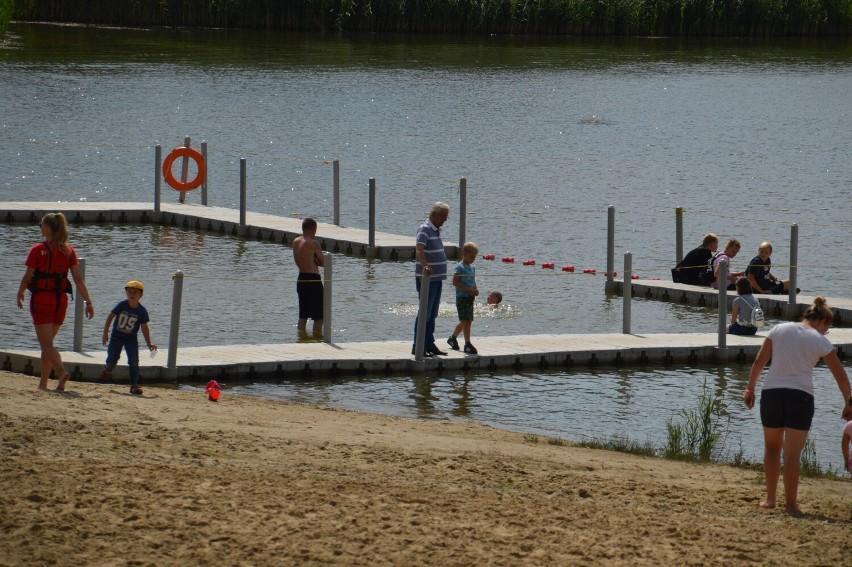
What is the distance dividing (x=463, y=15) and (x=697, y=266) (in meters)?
44.5

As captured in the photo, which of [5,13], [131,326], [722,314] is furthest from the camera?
[5,13]

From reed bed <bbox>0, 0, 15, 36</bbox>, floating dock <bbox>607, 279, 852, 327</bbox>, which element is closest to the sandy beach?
floating dock <bbox>607, 279, 852, 327</bbox>

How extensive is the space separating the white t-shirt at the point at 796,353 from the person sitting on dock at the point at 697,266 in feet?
37.3

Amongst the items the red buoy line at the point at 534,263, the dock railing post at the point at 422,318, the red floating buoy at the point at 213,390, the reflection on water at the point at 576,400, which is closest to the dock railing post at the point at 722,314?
the reflection on water at the point at 576,400

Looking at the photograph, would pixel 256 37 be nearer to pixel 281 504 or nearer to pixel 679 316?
pixel 679 316

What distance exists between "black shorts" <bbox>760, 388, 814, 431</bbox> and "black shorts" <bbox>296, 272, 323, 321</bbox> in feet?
27.4

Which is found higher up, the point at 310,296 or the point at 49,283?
the point at 49,283

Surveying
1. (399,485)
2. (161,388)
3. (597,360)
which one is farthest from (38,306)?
(597,360)

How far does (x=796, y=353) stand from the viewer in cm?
1038

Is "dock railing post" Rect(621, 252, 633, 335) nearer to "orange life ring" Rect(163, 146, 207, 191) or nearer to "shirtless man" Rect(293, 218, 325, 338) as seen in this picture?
"shirtless man" Rect(293, 218, 325, 338)

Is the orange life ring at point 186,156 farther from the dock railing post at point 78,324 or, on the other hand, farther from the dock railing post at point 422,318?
the dock railing post at point 422,318

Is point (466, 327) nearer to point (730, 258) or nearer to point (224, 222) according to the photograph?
point (730, 258)

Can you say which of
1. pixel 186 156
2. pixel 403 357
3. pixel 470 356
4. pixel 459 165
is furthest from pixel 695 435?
pixel 459 165

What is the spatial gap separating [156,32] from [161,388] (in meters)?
52.7
